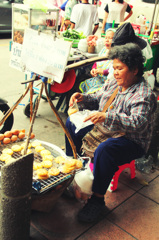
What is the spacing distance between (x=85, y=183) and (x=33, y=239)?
0.64m

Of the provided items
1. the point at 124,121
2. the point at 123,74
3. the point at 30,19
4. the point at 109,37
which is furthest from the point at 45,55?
the point at 30,19

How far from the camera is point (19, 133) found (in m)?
2.67

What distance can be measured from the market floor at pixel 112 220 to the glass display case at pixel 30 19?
9.39ft

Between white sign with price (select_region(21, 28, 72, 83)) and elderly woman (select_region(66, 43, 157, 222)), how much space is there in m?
0.53

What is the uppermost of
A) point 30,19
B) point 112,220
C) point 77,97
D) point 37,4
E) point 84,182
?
point 37,4

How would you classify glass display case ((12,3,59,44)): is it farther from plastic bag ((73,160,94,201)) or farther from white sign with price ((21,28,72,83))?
plastic bag ((73,160,94,201))

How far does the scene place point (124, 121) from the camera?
2291mm

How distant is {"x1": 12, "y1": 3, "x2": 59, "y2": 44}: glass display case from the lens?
13.9ft

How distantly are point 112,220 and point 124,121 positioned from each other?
948 mm

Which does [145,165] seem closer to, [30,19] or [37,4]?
[30,19]

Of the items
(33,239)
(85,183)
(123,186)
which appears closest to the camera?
(33,239)

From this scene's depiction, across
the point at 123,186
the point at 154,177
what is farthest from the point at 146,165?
the point at 123,186

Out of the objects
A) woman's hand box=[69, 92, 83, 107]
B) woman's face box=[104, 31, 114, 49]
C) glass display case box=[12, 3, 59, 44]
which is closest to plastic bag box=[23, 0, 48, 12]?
glass display case box=[12, 3, 59, 44]

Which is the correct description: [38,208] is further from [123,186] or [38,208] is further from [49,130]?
[49,130]
